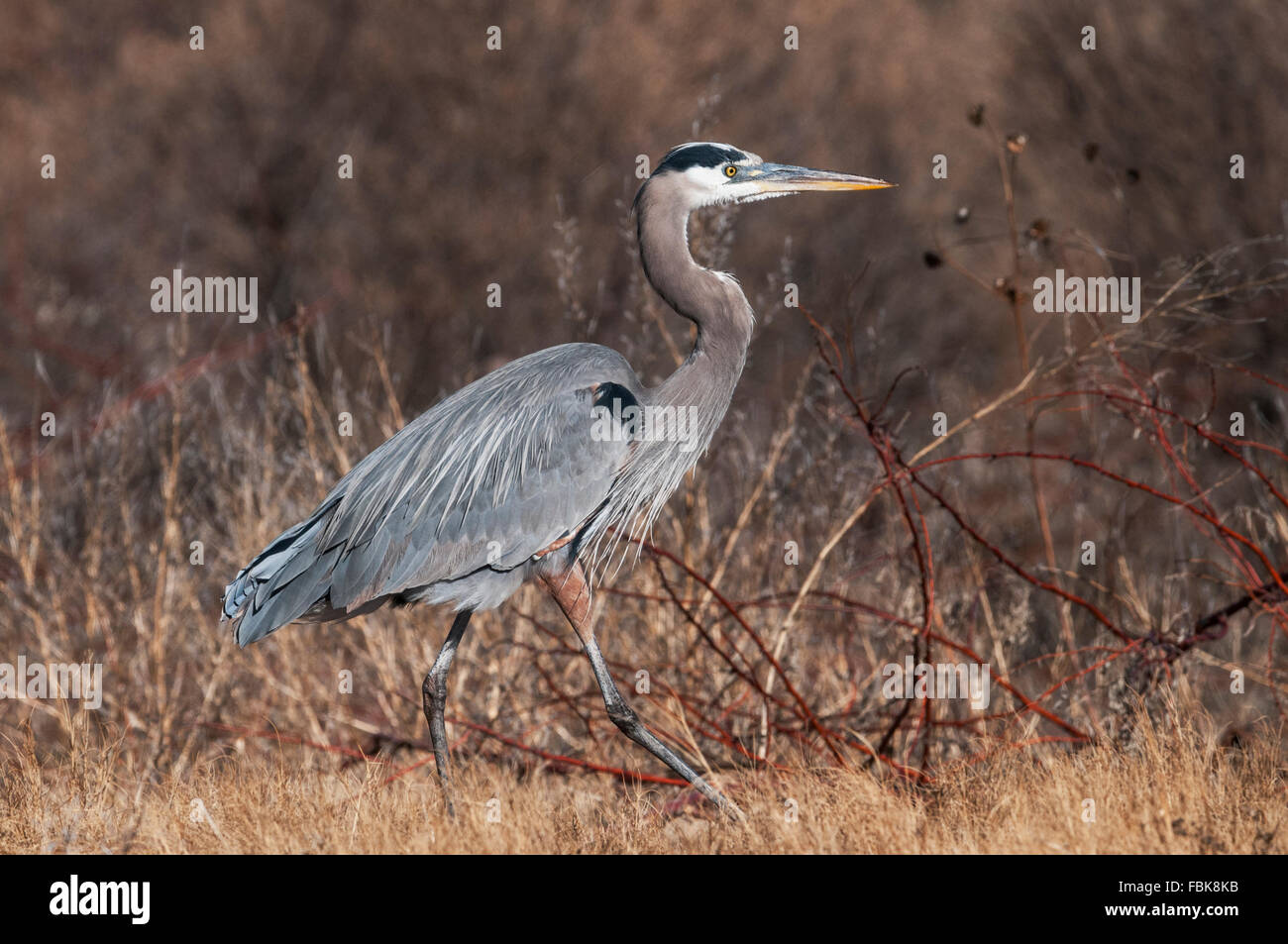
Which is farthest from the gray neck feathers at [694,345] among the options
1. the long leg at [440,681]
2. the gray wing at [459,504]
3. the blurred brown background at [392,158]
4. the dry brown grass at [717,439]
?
the blurred brown background at [392,158]

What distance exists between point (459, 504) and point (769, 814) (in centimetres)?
138

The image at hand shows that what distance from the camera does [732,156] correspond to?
190 inches

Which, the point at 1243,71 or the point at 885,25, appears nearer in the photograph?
the point at 1243,71

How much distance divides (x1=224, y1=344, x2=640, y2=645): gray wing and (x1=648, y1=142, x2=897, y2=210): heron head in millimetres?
617

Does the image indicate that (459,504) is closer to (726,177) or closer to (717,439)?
(726,177)

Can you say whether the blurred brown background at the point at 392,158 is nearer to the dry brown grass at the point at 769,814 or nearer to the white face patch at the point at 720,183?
the white face patch at the point at 720,183

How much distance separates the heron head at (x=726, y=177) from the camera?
477 centimetres

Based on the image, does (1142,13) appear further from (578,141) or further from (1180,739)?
(1180,739)

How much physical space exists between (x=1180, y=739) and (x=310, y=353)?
27.4 ft

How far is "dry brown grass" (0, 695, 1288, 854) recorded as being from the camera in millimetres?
3727

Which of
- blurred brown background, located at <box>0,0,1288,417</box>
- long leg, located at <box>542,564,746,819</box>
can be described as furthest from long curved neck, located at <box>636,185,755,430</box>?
blurred brown background, located at <box>0,0,1288,417</box>

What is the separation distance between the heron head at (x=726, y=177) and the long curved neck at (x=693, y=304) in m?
0.07

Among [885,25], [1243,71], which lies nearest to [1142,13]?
[1243,71]

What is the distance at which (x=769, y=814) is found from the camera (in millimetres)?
4023
